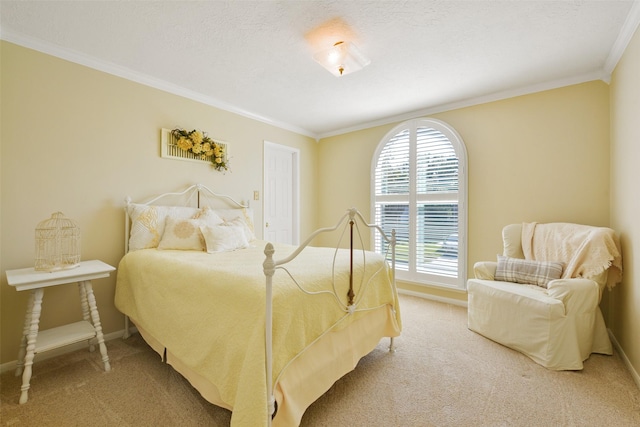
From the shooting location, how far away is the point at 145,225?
2520 millimetres

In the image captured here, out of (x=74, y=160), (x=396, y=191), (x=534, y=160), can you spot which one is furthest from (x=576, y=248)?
(x=74, y=160)

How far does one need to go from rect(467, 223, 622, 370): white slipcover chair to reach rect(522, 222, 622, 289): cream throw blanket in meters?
0.05

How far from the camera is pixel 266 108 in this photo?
3.62 m

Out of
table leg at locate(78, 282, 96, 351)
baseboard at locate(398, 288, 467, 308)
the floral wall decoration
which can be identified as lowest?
baseboard at locate(398, 288, 467, 308)

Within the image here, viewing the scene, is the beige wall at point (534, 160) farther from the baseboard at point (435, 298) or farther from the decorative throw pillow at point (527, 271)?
the decorative throw pillow at point (527, 271)

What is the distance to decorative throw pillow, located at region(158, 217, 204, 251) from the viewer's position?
8.24ft

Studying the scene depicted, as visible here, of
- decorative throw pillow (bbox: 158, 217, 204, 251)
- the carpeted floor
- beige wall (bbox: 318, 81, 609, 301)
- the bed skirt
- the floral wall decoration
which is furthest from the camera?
the floral wall decoration

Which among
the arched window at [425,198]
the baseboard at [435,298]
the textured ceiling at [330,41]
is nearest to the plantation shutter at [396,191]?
the arched window at [425,198]

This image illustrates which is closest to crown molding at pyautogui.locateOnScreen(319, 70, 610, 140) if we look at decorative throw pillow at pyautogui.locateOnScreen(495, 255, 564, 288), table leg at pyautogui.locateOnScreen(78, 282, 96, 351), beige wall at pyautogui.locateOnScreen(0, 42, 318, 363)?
decorative throw pillow at pyautogui.locateOnScreen(495, 255, 564, 288)

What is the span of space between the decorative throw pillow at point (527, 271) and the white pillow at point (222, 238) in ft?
8.37

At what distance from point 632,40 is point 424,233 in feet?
8.00

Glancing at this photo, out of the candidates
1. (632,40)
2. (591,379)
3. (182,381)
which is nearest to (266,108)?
(182,381)

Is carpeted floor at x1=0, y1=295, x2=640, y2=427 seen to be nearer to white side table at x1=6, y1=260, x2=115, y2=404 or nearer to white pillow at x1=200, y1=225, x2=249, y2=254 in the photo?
white side table at x1=6, y1=260, x2=115, y2=404

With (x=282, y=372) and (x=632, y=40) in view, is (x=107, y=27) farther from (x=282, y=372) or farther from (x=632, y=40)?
(x=632, y=40)
